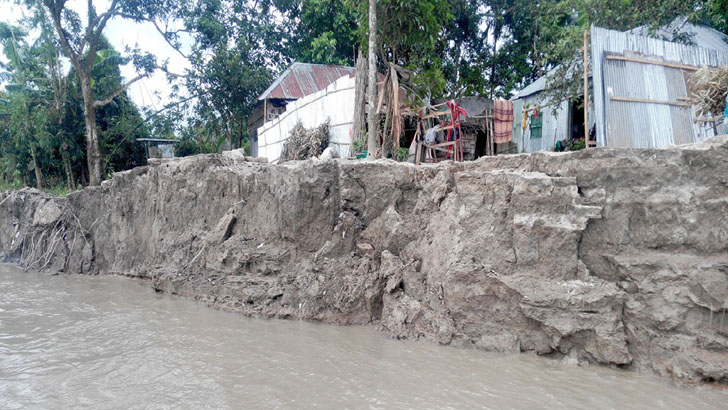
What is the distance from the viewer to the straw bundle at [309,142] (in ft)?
34.7

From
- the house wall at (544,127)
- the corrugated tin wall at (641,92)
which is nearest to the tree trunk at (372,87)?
the corrugated tin wall at (641,92)

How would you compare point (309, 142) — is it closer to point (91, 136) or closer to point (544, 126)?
point (544, 126)

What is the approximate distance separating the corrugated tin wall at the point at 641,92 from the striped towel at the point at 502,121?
449 centimetres

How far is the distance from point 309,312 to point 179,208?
10.8 ft

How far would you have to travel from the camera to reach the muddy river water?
10.6ft

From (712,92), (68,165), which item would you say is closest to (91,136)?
(68,165)

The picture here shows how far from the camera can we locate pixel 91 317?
5418 millimetres

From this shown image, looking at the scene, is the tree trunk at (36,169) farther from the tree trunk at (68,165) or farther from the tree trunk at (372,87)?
the tree trunk at (372,87)

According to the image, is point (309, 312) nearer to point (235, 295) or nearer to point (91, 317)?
point (235, 295)

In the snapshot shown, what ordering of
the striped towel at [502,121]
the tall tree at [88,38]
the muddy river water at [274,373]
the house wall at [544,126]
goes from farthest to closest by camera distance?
the tall tree at [88,38], the striped towel at [502,121], the house wall at [544,126], the muddy river water at [274,373]

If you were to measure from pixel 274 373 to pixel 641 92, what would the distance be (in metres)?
6.39

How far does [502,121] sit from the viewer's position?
37.1ft

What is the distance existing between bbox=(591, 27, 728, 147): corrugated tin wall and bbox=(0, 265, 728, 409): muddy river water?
421 cm

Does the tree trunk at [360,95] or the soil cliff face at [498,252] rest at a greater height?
the tree trunk at [360,95]
